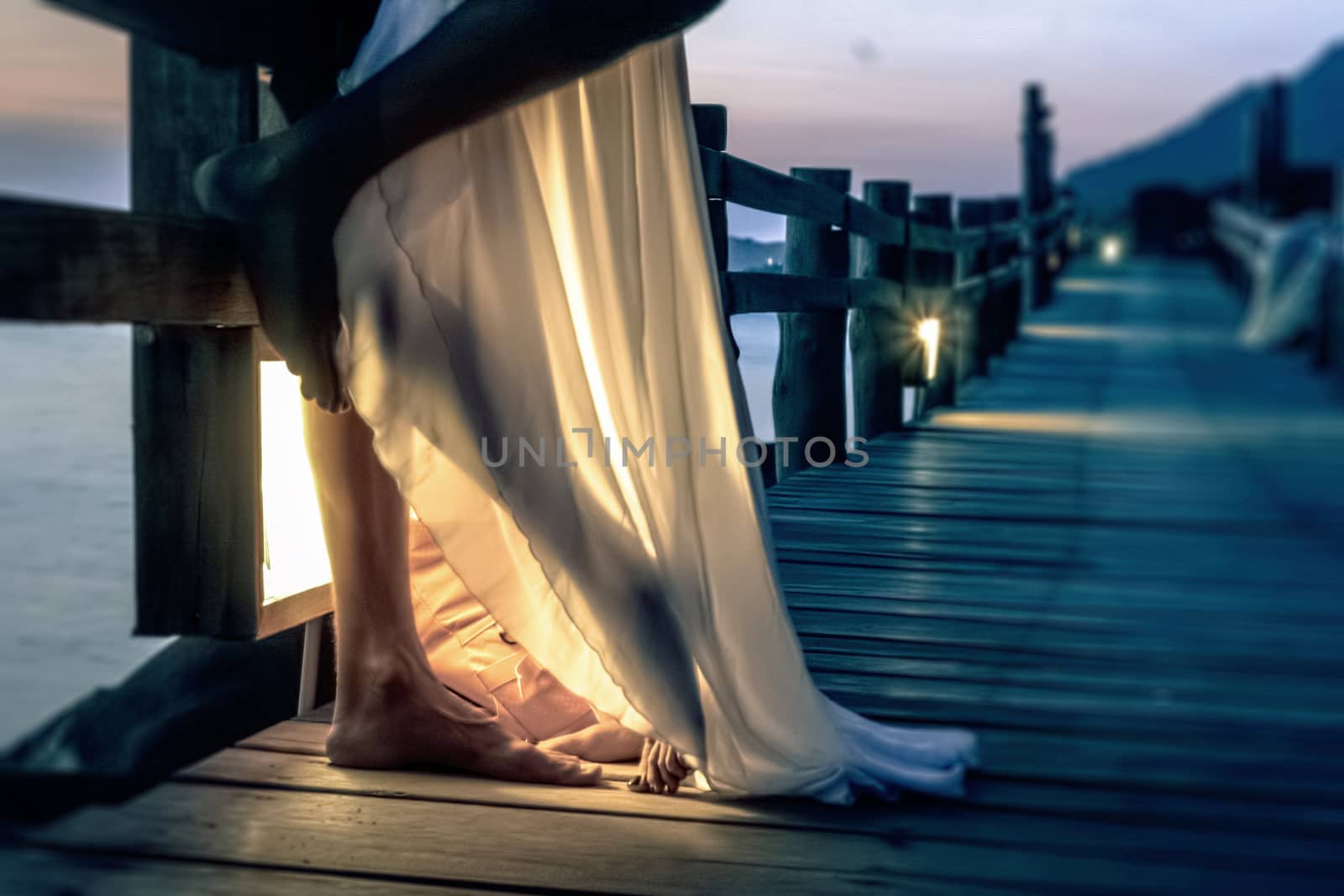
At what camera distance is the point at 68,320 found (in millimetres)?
1023

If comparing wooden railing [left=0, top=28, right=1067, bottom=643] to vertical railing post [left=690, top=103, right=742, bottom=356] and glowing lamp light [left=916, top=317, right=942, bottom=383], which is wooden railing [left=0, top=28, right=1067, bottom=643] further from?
glowing lamp light [left=916, top=317, right=942, bottom=383]

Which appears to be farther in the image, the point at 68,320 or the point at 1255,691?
the point at 1255,691

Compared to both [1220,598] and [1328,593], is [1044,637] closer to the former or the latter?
[1220,598]

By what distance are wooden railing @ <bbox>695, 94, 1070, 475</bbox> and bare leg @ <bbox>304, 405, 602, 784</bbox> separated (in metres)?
1.32

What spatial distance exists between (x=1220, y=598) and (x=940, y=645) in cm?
64

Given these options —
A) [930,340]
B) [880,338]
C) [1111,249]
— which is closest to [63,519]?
[880,338]

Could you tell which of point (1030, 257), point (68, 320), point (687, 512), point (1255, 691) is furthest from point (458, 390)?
point (1030, 257)

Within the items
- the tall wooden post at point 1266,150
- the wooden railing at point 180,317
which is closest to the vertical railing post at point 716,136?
the wooden railing at point 180,317

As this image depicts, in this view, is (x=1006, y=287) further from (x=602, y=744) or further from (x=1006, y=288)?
(x=602, y=744)

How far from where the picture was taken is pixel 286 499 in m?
1.62

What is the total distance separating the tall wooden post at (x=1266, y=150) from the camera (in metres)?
15.0

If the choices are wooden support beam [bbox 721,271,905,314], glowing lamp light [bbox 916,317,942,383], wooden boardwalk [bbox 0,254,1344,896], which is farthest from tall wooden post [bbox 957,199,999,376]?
wooden boardwalk [bbox 0,254,1344,896]

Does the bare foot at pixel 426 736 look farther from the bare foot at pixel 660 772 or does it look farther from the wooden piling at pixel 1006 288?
the wooden piling at pixel 1006 288

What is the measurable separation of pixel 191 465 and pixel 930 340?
4.38 meters
